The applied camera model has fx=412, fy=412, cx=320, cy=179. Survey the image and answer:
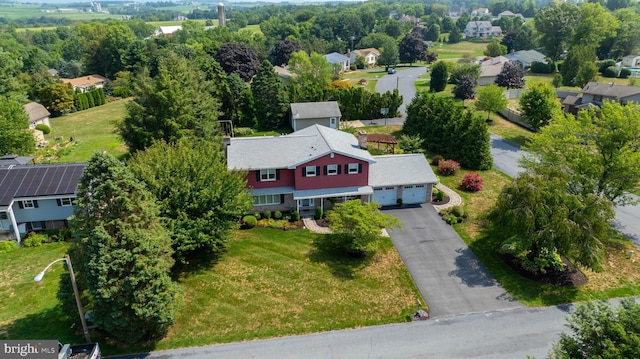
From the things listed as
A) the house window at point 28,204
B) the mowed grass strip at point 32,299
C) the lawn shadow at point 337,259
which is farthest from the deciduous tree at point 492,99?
the house window at point 28,204

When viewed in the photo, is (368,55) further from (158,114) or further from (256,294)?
(256,294)

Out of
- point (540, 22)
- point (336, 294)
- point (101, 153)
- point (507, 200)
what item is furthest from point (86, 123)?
point (540, 22)

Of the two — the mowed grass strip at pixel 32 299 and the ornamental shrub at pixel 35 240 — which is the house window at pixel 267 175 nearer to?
the mowed grass strip at pixel 32 299

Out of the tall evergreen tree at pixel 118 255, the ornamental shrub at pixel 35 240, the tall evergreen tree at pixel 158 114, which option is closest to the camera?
the tall evergreen tree at pixel 118 255

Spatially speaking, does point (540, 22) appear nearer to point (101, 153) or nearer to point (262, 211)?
point (262, 211)


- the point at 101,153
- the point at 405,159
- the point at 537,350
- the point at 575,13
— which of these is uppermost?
the point at 575,13

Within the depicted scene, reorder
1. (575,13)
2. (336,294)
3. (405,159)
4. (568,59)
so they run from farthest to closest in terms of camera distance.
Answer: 1. (575,13)
2. (568,59)
3. (405,159)
4. (336,294)

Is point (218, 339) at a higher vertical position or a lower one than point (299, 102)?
A: lower
